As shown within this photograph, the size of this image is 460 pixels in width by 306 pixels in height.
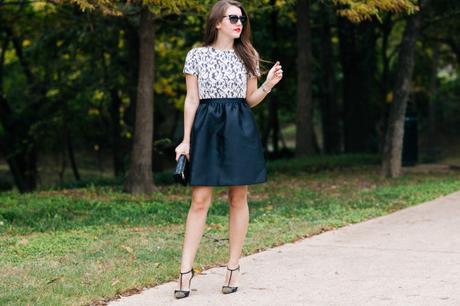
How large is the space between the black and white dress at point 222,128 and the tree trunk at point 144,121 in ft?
25.0

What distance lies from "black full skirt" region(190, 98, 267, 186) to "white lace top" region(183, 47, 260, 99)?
0.07m

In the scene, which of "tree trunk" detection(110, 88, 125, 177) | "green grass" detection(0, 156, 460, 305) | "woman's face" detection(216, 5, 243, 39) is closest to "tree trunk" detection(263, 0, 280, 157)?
"tree trunk" detection(110, 88, 125, 177)

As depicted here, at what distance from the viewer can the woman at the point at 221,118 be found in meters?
5.88

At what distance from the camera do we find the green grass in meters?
6.37

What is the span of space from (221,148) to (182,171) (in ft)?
1.01

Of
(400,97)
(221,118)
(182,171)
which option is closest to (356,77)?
(400,97)

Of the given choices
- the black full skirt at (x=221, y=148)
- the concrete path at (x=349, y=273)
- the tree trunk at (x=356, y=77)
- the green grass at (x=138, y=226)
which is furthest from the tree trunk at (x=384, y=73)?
the black full skirt at (x=221, y=148)

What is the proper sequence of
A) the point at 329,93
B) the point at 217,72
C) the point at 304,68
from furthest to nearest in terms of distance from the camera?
the point at 329,93 → the point at 304,68 → the point at 217,72

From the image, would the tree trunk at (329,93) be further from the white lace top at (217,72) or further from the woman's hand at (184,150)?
the woman's hand at (184,150)

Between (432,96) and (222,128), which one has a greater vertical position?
(432,96)

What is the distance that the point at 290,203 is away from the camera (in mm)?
11617

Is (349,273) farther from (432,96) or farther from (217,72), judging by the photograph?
(432,96)

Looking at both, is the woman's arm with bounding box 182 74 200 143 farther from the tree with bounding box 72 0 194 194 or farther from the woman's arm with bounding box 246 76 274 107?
the tree with bounding box 72 0 194 194

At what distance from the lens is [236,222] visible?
6148mm
